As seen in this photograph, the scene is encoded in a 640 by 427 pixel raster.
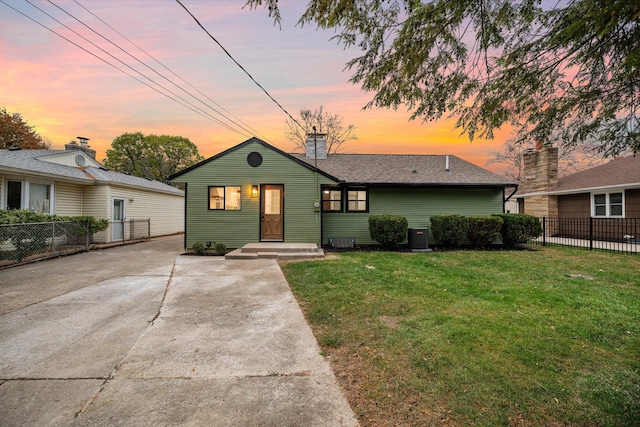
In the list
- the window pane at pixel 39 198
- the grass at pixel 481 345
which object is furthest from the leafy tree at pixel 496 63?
the window pane at pixel 39 198

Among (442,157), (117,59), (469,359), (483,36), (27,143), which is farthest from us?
(27,143)

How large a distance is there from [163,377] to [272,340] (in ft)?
3.61

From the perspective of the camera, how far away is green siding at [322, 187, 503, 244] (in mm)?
11353

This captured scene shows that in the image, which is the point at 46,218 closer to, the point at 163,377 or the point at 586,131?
the point at 163,377

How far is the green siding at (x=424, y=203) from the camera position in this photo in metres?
11.4

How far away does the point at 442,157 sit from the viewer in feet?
45.1

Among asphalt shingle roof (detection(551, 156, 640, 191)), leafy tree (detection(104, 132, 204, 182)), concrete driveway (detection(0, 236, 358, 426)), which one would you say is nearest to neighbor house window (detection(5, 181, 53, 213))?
concrete driveway (detection(0, 236, 358, 426))

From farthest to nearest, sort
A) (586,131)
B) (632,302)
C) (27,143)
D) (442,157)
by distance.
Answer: (27,143), (442,157), (632,302), (586,131)

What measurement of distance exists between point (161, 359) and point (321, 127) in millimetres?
22692

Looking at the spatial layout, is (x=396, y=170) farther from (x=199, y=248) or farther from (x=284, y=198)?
(x=199, y=248)

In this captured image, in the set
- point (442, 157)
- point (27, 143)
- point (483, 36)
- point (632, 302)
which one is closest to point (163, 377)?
point (483, 36)

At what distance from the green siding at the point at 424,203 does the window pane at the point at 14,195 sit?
486 inches

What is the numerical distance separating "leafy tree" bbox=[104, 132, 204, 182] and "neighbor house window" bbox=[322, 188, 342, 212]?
29742 millimetres

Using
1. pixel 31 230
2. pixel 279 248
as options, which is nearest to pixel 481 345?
pixel 279 248
